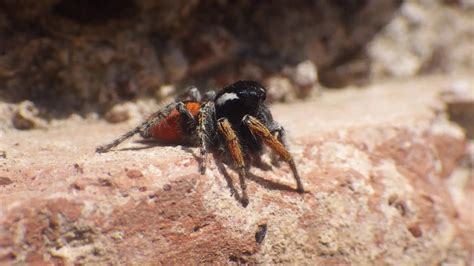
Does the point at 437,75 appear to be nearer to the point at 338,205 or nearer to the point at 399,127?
the point at 399,127

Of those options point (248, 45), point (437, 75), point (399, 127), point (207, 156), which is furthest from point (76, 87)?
point (437, 75)

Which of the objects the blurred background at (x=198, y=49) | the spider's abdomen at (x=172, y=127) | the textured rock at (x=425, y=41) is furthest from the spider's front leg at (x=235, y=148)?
the textured rock at (x=425, y=41)

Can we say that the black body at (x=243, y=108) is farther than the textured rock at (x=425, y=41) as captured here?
No

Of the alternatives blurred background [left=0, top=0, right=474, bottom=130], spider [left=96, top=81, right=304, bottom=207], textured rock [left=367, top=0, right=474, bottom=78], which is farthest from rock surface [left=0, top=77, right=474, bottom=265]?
textured rock [left=367, top=0, right=474, bottom=78]

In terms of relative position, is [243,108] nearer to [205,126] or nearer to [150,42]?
[205,126]

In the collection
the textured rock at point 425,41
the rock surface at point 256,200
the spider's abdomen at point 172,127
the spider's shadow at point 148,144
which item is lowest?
the rock surface at point 256,200

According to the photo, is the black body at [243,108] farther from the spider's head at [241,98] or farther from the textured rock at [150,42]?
the textured rock at [150,42]

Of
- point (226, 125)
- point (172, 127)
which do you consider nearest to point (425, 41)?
point (226, 125)
